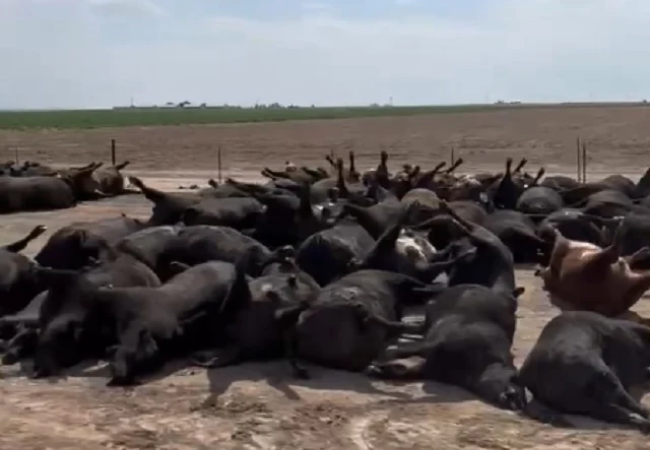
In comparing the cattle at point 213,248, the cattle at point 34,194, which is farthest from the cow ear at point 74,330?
the cattle at point 34,194

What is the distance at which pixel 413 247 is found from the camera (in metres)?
10.3

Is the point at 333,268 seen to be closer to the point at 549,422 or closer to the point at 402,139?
the point at 549,422

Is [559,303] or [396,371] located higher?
[559,303]

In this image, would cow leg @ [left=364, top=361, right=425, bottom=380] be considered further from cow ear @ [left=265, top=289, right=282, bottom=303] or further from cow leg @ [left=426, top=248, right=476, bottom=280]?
cow leg @ [left=426, top=248, right=476, bottom=280]

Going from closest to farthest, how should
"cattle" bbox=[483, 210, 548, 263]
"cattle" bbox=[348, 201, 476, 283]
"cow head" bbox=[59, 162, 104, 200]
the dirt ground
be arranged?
1. the dirt ground
2. "cattle" bbox=[348, 201, 476, 283]
3. "cattle" bbox=[483, 210, 548, 263]
4. "cow head" bbox=[59, 162, 104, 200]

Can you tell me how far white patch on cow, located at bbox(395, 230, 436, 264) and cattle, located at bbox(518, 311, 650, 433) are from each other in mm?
2694

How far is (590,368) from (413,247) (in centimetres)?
374

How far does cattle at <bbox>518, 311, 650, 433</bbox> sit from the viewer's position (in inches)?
263

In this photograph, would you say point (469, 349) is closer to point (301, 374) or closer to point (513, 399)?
point (513, 399)

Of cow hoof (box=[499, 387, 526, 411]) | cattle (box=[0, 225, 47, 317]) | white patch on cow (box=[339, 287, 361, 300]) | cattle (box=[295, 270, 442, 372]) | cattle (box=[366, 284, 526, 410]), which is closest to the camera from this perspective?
cow hoof (box=[499, 387, 526, 411])

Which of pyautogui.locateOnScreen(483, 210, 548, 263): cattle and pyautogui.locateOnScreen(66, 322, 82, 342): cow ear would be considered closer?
pyautogui.locateOnScreen(66, 322, 82, 342): cow ear

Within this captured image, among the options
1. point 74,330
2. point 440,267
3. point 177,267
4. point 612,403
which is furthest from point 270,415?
point 440,267

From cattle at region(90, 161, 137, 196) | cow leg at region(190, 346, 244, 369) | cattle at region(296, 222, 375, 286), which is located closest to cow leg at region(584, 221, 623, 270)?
cattle at region(296, 222, 375, 286)

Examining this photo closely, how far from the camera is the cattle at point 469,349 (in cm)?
716
